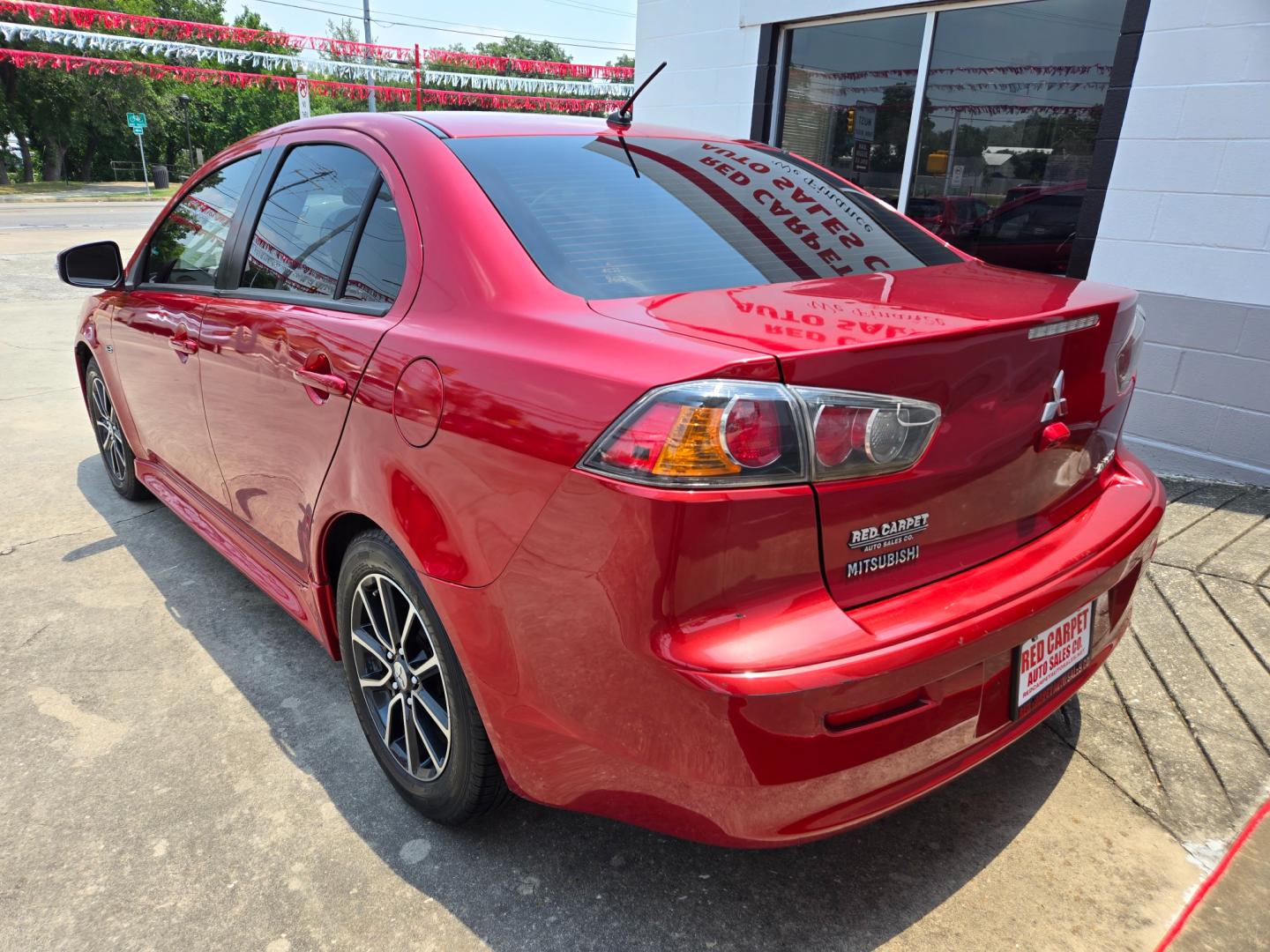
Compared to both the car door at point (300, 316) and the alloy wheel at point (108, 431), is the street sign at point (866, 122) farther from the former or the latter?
the alloy wheel at point (108, 431)

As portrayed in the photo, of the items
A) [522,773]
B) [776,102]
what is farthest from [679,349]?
[776,102]

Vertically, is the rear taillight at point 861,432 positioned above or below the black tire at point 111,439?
above

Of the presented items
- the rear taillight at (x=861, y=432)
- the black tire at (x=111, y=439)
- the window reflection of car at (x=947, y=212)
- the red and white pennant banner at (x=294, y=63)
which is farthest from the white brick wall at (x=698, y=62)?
the red and white pennant banner at (x=294, y=63)

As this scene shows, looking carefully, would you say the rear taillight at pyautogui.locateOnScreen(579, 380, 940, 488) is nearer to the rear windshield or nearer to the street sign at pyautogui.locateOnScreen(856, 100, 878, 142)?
the rear windshield

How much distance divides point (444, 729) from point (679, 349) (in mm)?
1132

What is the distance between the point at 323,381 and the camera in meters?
2.22

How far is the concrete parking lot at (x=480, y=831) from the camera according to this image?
6.43 ft

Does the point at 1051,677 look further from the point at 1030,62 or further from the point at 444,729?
the point at 1030,62

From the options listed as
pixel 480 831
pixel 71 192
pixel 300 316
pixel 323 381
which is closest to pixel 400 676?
pixel 480 831

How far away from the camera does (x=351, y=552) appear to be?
227 cm

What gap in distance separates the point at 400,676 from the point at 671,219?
134cm

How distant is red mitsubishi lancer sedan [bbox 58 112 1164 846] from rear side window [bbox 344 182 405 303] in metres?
0.01

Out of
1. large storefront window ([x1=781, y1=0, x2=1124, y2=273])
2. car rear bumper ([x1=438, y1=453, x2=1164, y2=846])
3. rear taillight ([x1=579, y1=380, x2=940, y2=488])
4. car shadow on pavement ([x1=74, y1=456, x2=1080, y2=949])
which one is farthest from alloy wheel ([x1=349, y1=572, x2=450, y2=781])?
large storefront window ([x1=781, y1=0, x2=1124, y2=273])

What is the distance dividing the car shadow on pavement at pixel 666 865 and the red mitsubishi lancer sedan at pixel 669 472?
162 millimetres
